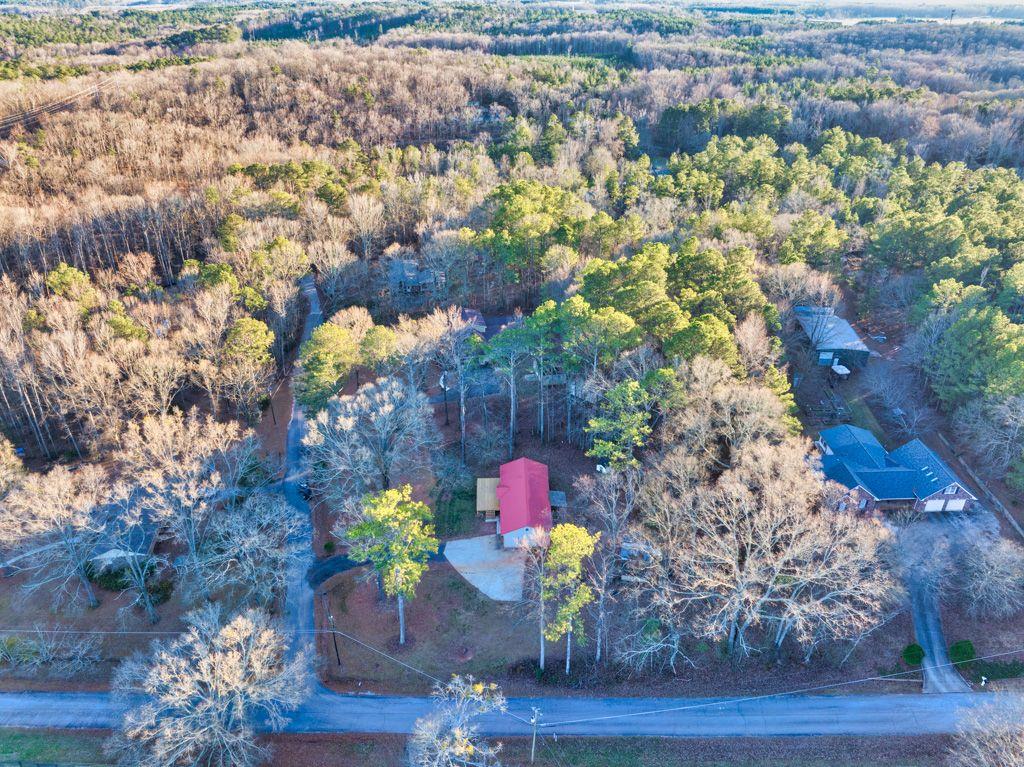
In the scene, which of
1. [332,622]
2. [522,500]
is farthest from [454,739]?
[522,500]

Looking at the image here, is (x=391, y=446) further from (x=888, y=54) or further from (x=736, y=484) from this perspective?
(x=888, y=54)

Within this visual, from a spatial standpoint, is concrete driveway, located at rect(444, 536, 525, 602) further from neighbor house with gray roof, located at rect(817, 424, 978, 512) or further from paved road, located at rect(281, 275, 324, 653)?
neighbor house with gray roof, located at rect(817, 424, 978, 512)

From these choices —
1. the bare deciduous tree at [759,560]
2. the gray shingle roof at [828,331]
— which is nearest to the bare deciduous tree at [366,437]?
the bare deciduous tree at [759,560]

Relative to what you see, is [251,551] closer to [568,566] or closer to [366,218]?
[568,566]

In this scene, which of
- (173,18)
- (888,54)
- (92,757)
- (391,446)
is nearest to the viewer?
(92,757)

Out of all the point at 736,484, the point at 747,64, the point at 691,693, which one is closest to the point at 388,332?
the point at 736,484

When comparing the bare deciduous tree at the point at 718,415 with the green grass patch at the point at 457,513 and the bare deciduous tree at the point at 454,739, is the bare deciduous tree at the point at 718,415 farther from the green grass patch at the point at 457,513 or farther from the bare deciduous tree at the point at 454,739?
the bare deciduous tree at the point at 454,739

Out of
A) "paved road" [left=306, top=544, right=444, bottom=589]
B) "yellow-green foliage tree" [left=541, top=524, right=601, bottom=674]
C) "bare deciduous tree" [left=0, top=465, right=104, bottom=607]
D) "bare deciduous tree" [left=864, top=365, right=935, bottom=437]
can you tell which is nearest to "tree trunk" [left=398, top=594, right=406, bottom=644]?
"paved road" [left=306, top=544, right=444, bottom=589]
